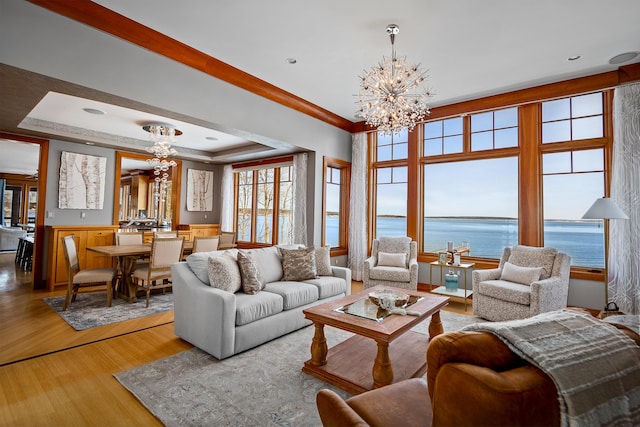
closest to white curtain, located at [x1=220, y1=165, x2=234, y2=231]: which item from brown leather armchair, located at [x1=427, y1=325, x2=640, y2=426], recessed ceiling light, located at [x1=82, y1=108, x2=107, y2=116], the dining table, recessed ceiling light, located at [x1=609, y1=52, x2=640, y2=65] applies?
the dining table

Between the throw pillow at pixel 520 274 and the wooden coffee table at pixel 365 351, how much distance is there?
5.04ft

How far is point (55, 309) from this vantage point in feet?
13.1

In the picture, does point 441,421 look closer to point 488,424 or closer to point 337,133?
point 488,424

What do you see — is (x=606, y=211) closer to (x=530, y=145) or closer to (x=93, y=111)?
(x=530, y=145)

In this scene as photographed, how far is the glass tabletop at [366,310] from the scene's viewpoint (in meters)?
2.54

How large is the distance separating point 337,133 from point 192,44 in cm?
312

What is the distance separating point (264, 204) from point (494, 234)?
488 cm

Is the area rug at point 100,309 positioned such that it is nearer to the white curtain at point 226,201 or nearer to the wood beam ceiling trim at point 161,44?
the wood beam ceiling trim at point 161,44

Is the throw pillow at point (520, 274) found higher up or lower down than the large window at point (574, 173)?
lower down

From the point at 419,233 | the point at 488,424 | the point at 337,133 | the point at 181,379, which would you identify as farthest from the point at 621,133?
the point at 181,379

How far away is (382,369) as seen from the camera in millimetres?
2205

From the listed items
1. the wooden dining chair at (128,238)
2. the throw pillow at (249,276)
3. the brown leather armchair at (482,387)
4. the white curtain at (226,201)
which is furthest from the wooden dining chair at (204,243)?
the brown leather armchair at (482,387)

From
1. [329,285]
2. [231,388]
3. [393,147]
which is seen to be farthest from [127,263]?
[393,147]

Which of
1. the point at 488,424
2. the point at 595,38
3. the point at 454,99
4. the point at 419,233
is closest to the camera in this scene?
the point at 488,424
